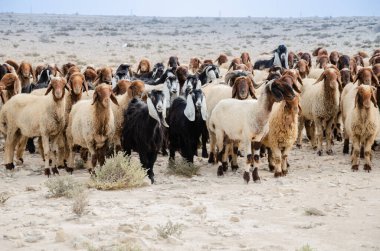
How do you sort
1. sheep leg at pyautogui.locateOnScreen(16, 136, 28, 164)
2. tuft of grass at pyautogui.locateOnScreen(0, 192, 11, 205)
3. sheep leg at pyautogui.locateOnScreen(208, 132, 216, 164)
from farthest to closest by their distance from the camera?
sheep leg at pyautogui.locateOnScreen(16, 136, 28, 164), sheep leg at pyautogui.locateOnScreen(208, 132, 216, 164), tuft of grass at pyautogui.locateOnScreen(0, 192, 11, 205)

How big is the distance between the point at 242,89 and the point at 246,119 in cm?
159

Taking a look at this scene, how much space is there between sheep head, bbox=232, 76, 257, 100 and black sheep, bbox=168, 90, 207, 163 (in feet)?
2.19

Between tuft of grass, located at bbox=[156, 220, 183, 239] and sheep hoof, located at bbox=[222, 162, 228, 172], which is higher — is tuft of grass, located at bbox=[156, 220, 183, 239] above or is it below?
above

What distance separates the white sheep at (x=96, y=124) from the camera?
10.1m

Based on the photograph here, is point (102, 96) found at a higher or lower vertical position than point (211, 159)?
higher

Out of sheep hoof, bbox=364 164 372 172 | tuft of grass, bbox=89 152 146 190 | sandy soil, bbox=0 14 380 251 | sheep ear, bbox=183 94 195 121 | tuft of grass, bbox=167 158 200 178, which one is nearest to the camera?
sandy soil, bbox=0 14 380 251

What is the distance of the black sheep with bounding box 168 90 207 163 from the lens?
35.5 ft

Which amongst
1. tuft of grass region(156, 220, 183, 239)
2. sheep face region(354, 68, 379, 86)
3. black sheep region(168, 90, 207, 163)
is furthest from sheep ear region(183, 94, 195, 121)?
tuft of grass region(156, 220, 183, 239)

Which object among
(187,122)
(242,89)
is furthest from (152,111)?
(242,89)

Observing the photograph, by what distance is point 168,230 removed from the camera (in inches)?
260

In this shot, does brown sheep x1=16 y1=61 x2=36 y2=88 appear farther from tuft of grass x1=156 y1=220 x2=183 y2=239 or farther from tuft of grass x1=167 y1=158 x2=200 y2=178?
tuft of grass x1=156 y1=220 x2=183 y2=239

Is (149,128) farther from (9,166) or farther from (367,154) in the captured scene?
(367,154)

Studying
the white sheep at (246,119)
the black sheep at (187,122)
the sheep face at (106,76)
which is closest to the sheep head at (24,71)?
the sheep face at (106,76)

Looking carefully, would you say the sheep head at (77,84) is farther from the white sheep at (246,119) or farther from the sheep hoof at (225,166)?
the sheep hoof at (225,166)
